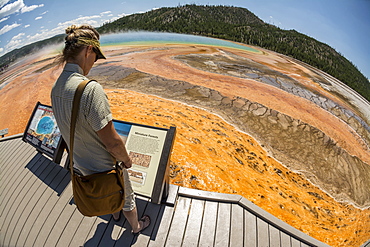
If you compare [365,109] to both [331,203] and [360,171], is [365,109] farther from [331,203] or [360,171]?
[331,203]

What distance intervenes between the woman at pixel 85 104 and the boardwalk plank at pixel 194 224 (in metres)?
1.20

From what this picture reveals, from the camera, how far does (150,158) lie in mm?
2211

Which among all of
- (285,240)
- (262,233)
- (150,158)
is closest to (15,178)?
(150,158)

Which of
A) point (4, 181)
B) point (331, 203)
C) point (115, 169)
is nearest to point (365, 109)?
point (331, 203)

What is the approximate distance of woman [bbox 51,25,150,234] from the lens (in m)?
1.13

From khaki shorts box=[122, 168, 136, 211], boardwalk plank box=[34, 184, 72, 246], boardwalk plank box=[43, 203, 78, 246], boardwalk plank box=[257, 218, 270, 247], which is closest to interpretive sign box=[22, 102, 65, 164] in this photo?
boardwalk plank box=[34, 184, 72, 246]

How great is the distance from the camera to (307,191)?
2.96 meters

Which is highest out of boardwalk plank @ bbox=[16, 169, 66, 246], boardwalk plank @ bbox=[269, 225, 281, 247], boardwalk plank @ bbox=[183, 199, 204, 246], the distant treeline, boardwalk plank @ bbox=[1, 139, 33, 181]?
the distant treeline

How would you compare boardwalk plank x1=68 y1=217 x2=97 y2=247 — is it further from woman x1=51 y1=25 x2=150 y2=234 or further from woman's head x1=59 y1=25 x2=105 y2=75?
woman's head x1=59 y1=25 x2=105 y2=75

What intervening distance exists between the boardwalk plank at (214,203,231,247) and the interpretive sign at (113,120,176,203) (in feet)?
2.11

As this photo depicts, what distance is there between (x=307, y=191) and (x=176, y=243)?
2.14 meters

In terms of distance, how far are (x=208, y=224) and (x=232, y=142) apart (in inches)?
83.4

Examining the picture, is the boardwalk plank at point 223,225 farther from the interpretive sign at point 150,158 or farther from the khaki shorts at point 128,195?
the khaki shorts at point 128,195

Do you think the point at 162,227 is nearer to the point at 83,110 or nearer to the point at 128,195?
the point at 128,195
